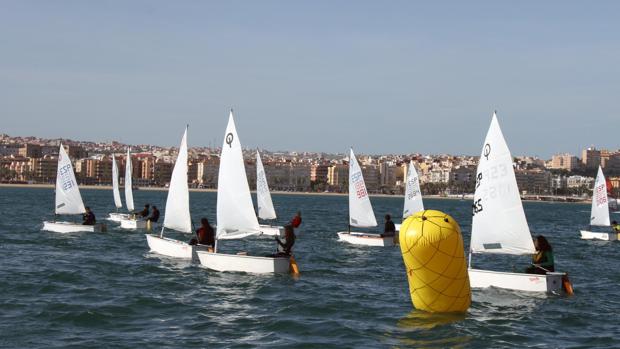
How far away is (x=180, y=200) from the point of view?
28891mm

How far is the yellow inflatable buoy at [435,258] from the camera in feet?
53.6

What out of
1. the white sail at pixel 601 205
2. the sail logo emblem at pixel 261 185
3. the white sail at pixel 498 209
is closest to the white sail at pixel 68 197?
the sail logo emblem at pixel 261 185

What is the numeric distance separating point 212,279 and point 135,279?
6.45ft

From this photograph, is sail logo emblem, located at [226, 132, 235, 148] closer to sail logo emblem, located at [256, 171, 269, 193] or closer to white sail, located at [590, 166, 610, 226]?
sail logo emblem, located at [256, 171, 269, 193]

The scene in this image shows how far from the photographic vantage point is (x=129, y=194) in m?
53.2

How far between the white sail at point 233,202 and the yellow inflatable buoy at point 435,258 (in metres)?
9.36

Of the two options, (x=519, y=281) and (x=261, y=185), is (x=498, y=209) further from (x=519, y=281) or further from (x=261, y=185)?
(x=261, y=185)

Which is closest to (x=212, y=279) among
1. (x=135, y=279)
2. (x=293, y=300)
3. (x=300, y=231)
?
(x=135, y=279)

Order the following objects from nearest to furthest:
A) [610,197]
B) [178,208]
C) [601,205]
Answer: [178,208], [601,205], [610,197]

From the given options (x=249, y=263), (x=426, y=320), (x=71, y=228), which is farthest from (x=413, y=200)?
(x=426, y=320)

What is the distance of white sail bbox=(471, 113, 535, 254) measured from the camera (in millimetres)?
21703

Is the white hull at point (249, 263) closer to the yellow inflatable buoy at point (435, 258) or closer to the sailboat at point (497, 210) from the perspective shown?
the sailboat at point (497, 210)

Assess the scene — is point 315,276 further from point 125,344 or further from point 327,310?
point 125,344

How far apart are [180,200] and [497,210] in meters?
11.2
